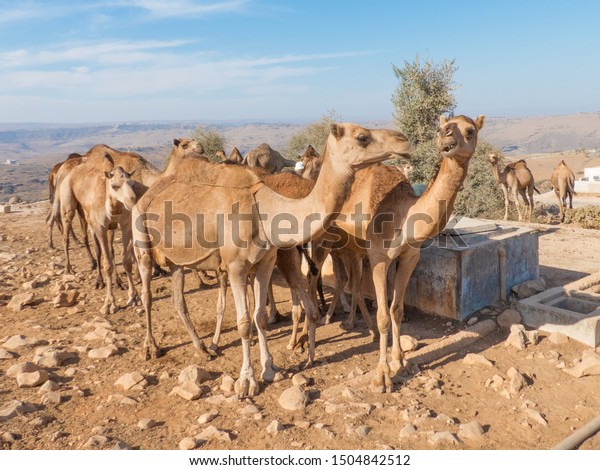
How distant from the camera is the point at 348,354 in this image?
6059 millimetres

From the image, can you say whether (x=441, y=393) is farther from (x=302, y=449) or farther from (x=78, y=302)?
(x=78, y=302)

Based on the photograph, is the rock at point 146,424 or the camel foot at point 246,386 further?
the camel foot at point 246,386

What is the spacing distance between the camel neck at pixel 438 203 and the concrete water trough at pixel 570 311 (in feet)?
8.23

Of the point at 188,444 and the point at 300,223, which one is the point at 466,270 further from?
the point at 188,444

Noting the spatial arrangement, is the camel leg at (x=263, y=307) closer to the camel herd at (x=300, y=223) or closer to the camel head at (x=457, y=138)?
the camel herd at (x=300, y=223)

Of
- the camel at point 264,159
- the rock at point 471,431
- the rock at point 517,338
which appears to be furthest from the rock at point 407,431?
the camel at point 264,159

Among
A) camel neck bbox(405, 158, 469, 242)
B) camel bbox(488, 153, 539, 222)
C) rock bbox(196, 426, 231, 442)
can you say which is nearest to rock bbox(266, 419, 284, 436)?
rock bbox(196, 426, 231, 442)

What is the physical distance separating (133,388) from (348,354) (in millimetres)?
2521

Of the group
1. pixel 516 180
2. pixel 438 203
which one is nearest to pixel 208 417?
pixel 438 203

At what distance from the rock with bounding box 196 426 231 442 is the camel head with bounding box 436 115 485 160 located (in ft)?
10.2

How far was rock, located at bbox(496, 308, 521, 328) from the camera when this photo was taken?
6.52 m

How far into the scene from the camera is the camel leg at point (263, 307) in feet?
17.2

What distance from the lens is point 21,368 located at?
5496 mm

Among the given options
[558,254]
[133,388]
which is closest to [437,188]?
[133,388]
